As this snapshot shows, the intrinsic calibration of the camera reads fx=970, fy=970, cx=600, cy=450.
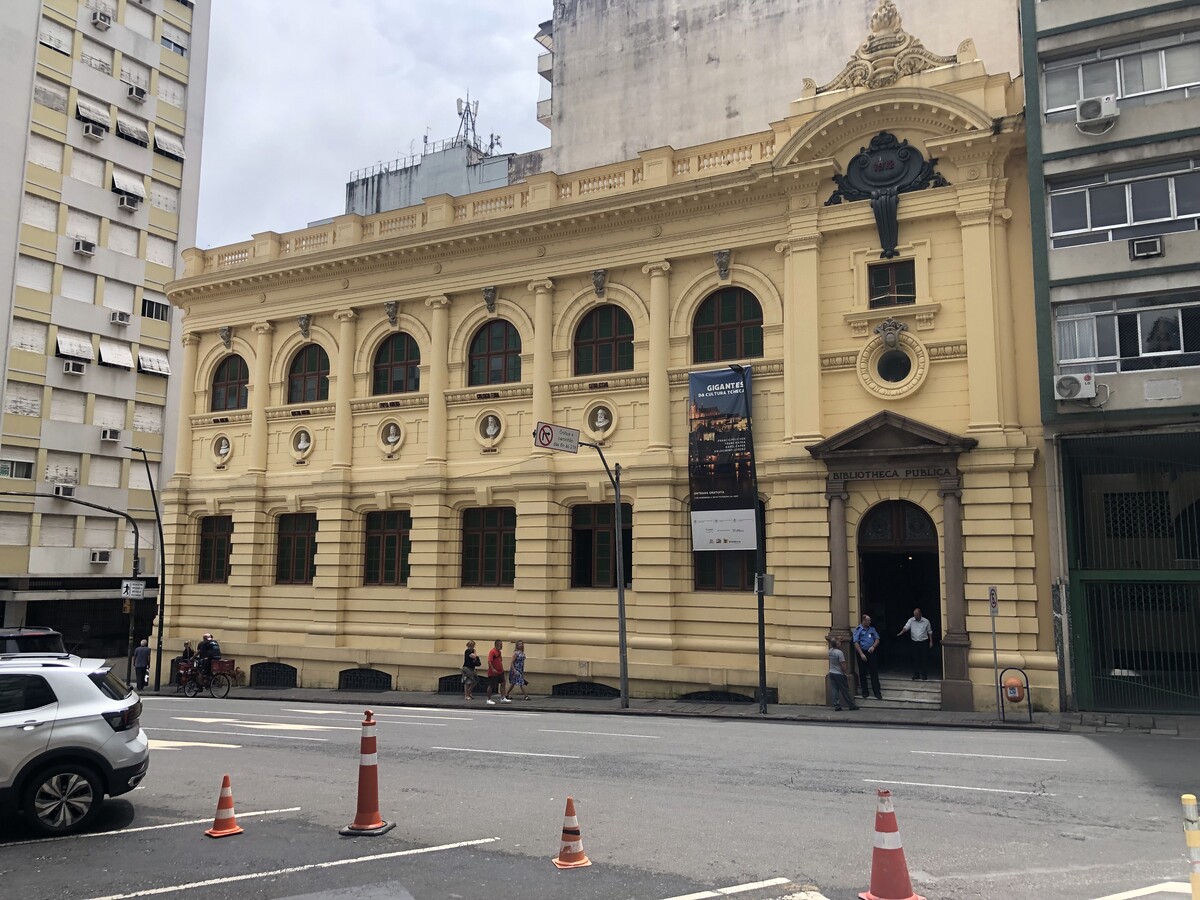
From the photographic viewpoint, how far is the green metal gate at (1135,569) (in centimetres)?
1955

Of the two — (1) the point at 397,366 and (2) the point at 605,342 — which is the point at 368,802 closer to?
(2) the point at 605,342

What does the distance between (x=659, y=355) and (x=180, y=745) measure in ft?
47.6

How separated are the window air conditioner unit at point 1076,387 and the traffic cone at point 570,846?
52.7ft

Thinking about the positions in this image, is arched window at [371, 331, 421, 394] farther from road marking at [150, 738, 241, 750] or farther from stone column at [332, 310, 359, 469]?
road marking at [150, 738, 241, 750]

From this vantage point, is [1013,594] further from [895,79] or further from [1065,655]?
[895,79]

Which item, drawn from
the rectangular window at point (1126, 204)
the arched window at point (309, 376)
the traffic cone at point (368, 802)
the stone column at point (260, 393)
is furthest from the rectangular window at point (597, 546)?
the traffic cone at point (368, 802)

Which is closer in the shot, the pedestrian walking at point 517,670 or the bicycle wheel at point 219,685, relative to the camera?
the pedestrian walking at point 517,670

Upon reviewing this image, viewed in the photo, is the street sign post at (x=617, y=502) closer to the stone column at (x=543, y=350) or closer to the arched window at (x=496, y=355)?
the stone column at (x=543, y=350)

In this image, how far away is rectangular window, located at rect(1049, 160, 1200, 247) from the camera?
19844mm

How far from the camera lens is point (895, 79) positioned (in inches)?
896

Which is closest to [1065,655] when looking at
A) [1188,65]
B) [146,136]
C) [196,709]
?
[1188,65]

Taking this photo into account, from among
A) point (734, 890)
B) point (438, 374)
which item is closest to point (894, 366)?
point (438, 374)

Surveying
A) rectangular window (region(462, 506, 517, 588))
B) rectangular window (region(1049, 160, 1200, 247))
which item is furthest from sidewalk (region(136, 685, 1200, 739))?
rectangular window (region(1049, 160, 1200, 247))

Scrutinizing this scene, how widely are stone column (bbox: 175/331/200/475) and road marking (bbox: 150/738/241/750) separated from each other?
61.3ft
